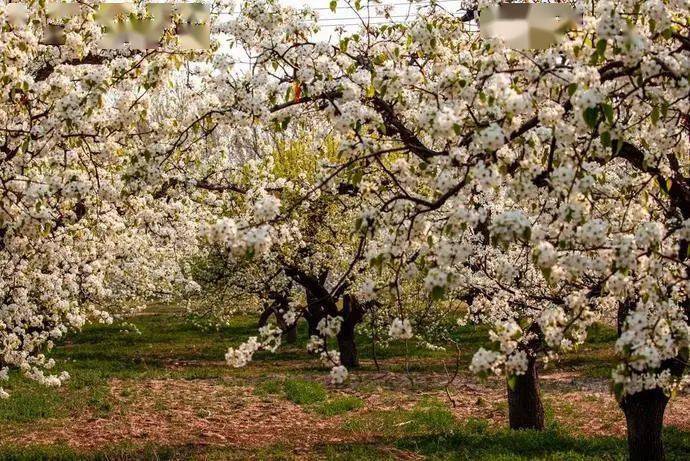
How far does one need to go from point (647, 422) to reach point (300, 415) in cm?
783

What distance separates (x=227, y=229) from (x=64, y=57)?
21.7 ft

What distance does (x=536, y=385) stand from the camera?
14.7m

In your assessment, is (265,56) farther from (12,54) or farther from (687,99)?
(687,99)

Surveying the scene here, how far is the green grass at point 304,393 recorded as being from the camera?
1827 cm

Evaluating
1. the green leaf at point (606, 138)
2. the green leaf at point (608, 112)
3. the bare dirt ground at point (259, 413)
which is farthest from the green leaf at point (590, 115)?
the bare dirt ground at point (259, 413)

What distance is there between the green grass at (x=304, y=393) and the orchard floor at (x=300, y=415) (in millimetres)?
42

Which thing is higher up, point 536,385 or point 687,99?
point 687,99

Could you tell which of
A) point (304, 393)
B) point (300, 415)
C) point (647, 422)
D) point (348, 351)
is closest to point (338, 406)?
point (300, 415)

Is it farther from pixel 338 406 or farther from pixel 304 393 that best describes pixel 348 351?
pixel 338 406

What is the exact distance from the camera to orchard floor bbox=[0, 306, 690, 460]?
1290 cm

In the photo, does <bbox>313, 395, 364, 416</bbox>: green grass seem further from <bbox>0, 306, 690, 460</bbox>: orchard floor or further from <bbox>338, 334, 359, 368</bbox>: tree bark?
<bbox>338, 334, 359, 368</bbox>: tree bark

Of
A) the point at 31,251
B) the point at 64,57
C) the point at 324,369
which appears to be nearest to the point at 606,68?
the point at 64,57

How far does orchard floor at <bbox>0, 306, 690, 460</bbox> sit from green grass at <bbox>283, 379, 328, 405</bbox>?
42 mm

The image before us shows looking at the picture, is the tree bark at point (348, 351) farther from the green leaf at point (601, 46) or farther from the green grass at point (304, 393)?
the green leaf at point (601, 46)
